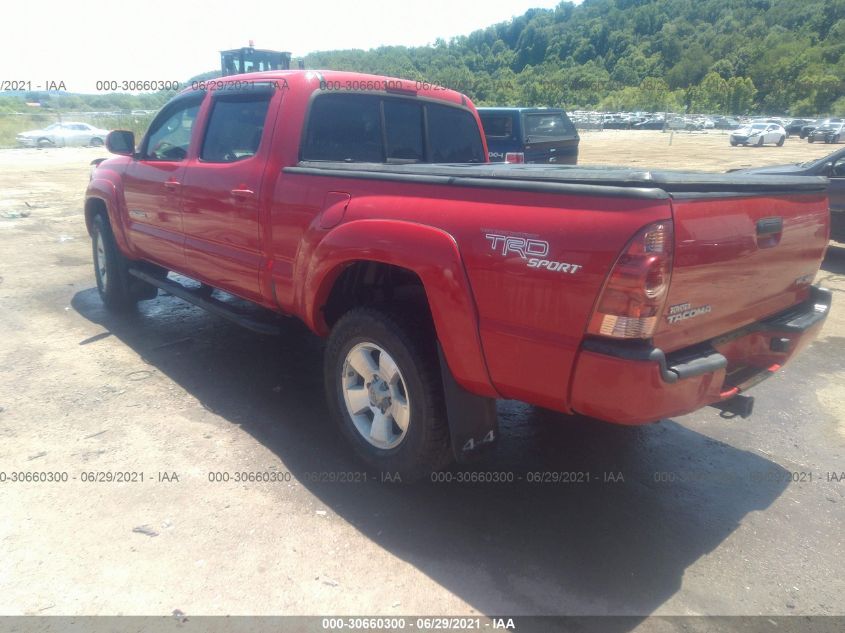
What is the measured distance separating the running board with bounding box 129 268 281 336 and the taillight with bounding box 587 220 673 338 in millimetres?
2346

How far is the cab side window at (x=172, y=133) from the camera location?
15.1 feet

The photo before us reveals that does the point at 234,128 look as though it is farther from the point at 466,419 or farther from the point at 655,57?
the point at 655,57

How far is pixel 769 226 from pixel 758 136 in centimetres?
4283

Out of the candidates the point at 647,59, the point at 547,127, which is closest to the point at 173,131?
the point at 547,127

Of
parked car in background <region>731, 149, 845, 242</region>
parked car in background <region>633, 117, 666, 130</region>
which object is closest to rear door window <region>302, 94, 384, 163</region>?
parked car in background <region>731, 149, 845, 242</region>

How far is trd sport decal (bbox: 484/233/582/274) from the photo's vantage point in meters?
2.26

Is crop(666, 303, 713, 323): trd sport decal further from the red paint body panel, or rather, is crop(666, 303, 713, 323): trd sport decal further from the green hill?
the green hill

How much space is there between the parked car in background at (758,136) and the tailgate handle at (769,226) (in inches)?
1652

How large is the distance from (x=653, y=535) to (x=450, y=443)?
103 cm

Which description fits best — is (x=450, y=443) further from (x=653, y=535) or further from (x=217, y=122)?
(x=217, y=122)

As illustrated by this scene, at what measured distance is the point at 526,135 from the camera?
10953mm

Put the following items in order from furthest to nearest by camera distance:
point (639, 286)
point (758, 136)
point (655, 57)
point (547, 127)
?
1. point (655, 57)
2. point (758, 136)
3. point (547, 127)
4. point (639, 286)

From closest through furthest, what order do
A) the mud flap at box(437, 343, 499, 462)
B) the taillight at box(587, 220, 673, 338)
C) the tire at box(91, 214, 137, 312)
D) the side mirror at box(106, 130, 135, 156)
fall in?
the taillight at box(587, 220, 673, 338) → the mud flap at box(437, 343, 499, 462) → the side mirror at box(106, 130, 135, 156) → the tire at box(91, 214, 137, 312)

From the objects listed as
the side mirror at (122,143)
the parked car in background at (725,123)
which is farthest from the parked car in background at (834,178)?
the parked car in background at (725,123)
